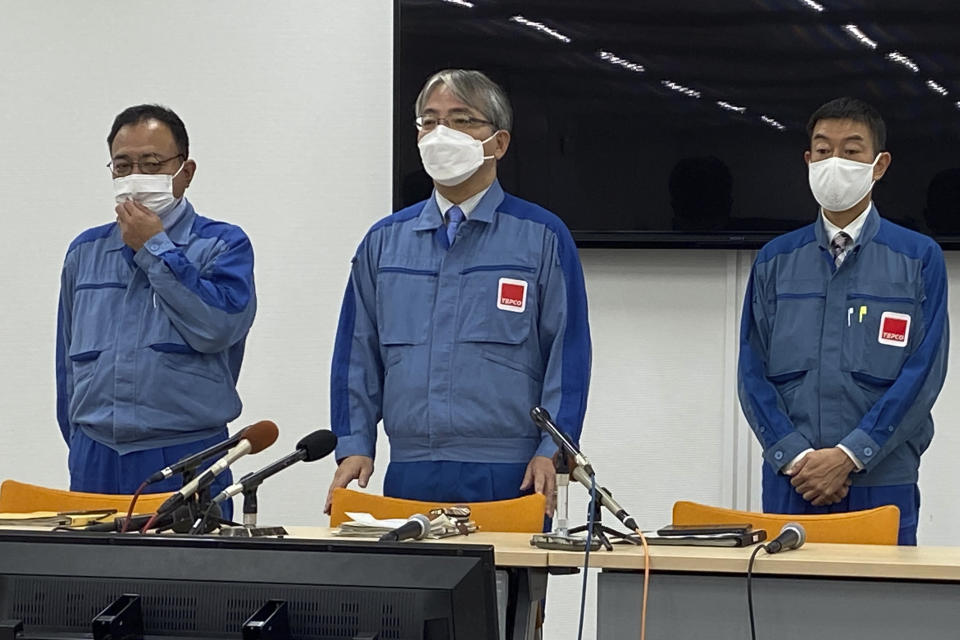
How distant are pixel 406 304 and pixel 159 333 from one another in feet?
2.10

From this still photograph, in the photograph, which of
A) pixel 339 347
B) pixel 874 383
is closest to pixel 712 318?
A: pixel 874 383

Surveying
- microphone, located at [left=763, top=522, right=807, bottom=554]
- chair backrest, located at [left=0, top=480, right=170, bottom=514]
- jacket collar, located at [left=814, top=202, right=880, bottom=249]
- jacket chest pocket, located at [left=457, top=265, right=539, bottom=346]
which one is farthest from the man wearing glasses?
jacket collar, located at [left=814, top=202, right=880, bottom=249]

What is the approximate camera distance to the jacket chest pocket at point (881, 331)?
3.27m

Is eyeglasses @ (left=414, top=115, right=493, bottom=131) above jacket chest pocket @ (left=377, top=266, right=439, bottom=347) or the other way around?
above

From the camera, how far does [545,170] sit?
14.0 feet

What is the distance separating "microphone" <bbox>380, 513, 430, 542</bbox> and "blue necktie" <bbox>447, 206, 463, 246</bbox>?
0.94 metres

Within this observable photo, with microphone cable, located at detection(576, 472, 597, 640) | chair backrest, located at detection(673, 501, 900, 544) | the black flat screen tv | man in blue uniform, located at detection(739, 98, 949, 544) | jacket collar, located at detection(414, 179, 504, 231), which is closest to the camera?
microphone cable, located at detection(576, 472, 597, 640)

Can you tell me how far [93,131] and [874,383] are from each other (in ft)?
9.72

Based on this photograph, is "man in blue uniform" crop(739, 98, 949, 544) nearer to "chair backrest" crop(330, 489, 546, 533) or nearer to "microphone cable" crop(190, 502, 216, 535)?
"chair backrest" crop(330, 489, 546, 533)

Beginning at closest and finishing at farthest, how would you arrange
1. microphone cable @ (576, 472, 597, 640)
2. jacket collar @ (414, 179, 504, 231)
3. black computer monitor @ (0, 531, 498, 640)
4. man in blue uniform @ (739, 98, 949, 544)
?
black computer monitor @ (0, 531, 498, 640)
microphone cable @ (576, 472, 597, 640)
jacket collar @ (414, 179, 504, 231)
man in blue uniform @ (739, 98, 949, 544)

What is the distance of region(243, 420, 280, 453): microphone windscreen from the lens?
1907 millimetres

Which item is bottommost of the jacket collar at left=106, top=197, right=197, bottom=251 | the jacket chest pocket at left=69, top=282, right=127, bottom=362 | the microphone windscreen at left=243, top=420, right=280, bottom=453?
the microphone windscreen at left=243, top=420, right=280, bottom=453

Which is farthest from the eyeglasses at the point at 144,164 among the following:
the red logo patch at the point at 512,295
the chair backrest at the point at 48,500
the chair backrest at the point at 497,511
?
the chair backrest at the point at 497,511

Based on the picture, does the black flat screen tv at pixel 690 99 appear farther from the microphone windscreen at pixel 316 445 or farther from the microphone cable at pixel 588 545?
the microphone windscreen at pixel 316 445
